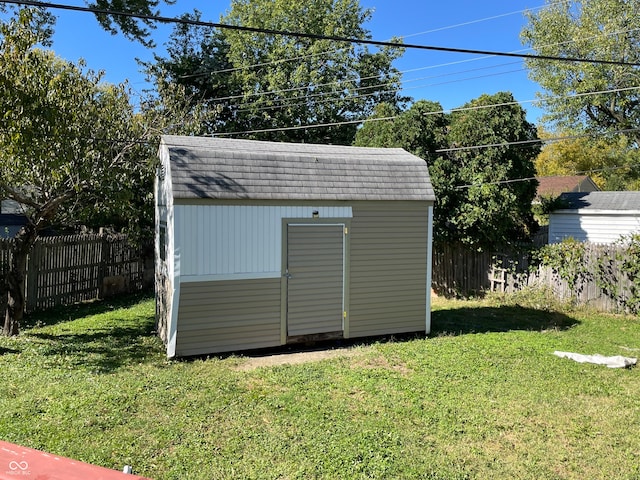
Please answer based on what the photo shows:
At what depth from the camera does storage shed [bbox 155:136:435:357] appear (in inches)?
267

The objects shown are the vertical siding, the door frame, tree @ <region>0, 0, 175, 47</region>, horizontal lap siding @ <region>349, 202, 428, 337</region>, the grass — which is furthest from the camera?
tree @ <region>0, 0, 175, 47</region>

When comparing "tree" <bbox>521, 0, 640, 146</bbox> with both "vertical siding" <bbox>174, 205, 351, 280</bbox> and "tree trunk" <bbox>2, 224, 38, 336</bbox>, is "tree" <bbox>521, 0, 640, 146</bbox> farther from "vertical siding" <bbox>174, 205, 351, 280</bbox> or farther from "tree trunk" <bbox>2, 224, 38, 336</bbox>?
"tree trunk" <bbox>2, 224, 38, 336</bbox>

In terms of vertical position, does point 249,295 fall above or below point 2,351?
above

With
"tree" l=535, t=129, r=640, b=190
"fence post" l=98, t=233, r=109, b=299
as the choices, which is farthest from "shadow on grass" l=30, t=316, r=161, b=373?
"tree" l=535, t=129, r=640, b=190

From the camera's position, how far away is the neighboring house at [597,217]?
14.2m

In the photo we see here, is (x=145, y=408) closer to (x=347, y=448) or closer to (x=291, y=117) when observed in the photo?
(x=347, y=448)

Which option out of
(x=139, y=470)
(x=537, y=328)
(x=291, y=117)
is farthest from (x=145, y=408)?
(x=291, y=117)

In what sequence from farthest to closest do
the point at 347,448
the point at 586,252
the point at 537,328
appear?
the point at 586,252, the point at 537,328, the point at 347,448

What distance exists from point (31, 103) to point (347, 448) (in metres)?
5.66

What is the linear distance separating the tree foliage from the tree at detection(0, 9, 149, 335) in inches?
287

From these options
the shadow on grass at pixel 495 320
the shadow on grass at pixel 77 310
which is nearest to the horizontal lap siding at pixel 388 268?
the shadow on grass at pixel 495 320

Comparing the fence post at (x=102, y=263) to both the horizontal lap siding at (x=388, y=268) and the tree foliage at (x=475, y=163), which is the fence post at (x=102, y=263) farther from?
the tree foliage at (x=475, y=163)

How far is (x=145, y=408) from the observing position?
189 inches

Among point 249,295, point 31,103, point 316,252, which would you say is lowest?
point 249,295
